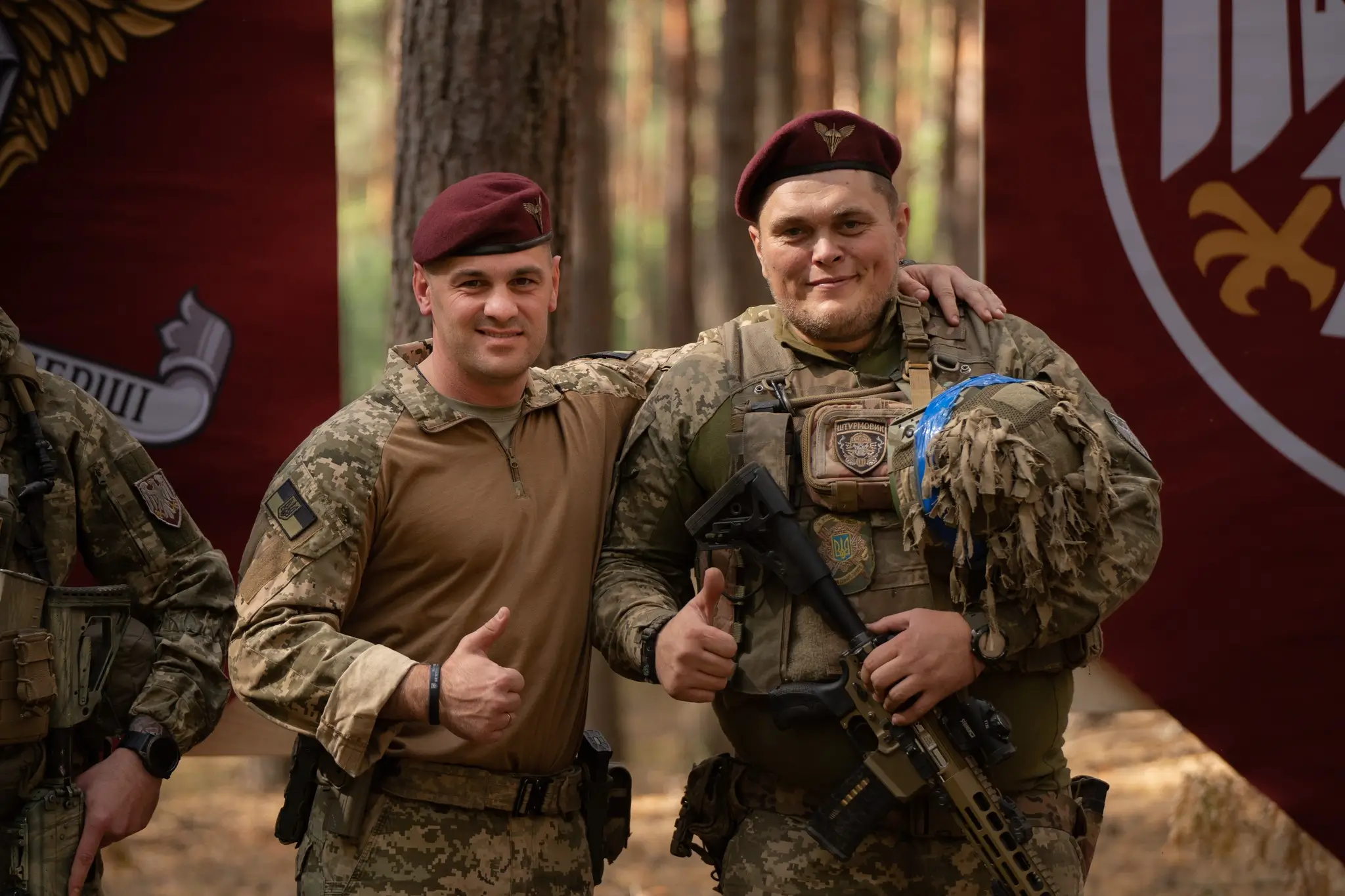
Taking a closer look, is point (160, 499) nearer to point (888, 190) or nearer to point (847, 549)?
point (847, 549)

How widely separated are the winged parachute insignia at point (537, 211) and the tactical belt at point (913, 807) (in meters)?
1.22

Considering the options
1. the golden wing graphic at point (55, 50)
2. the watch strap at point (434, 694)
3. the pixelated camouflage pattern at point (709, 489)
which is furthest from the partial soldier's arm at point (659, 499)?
the golden wing graphic at point (55, 50)

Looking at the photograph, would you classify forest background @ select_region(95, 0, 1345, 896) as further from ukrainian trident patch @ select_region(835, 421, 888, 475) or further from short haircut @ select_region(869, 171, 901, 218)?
ukrainian trident patch @ select_region(835, 421, 888, 475)

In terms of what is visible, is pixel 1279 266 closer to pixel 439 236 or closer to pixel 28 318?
pixel 439 236

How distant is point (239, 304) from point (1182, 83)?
276 cm

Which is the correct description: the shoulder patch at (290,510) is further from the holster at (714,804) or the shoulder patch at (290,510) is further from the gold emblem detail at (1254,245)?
the gold emblem detail at (1254,245)

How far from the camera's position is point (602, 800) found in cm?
308

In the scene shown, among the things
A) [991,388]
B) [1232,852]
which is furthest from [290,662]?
[1232,852]

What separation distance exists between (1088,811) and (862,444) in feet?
3.06

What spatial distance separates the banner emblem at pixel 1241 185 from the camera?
13.7 ft

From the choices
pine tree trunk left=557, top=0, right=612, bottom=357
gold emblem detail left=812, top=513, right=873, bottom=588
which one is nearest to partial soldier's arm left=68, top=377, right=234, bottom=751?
gold emblem detail left=812, top=513, right=873, bottom=588

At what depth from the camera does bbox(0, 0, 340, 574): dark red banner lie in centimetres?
417

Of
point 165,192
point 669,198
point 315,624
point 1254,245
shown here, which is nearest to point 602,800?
point 315,624

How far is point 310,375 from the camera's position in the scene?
427cm
